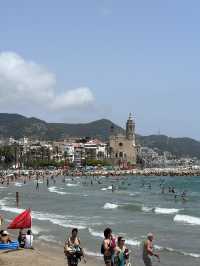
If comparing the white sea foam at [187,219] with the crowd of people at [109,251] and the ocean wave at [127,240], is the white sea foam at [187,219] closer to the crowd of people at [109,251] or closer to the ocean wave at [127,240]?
the ocean wave at [127,240]

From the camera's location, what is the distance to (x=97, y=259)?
75.2 feet

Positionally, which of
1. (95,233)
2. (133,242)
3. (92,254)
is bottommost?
(92,254)

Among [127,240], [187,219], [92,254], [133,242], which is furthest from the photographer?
[187,219]

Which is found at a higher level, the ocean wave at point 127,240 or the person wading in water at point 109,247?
the person wading in water at point 109,247

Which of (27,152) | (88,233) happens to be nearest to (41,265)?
(88,233)

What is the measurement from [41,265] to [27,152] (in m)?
169

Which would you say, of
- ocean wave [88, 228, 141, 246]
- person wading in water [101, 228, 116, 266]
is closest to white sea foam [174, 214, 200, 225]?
ocean wave [88, 228, 141, 246]

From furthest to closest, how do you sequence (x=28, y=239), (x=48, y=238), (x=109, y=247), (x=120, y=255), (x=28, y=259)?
(x=48, y=238)
(x=28, y=239)
(x=28, y=259)
(x=109, y=247)
(x=120, y=255)

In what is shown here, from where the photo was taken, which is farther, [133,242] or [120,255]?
[133,242]

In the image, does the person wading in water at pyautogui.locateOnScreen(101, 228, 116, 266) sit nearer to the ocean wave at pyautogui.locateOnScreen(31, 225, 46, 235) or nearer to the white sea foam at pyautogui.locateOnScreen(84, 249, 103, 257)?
the white sea foam at pyautogui.locateOnScreen(84, 249, 103, 257)

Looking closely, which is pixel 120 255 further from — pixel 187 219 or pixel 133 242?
pixel 187 219

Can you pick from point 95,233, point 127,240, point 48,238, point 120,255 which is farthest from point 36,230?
point 120,255

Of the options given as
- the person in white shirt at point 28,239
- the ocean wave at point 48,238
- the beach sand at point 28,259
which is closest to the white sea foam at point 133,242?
the ocean wave at point 48,238

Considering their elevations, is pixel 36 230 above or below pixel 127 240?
above
